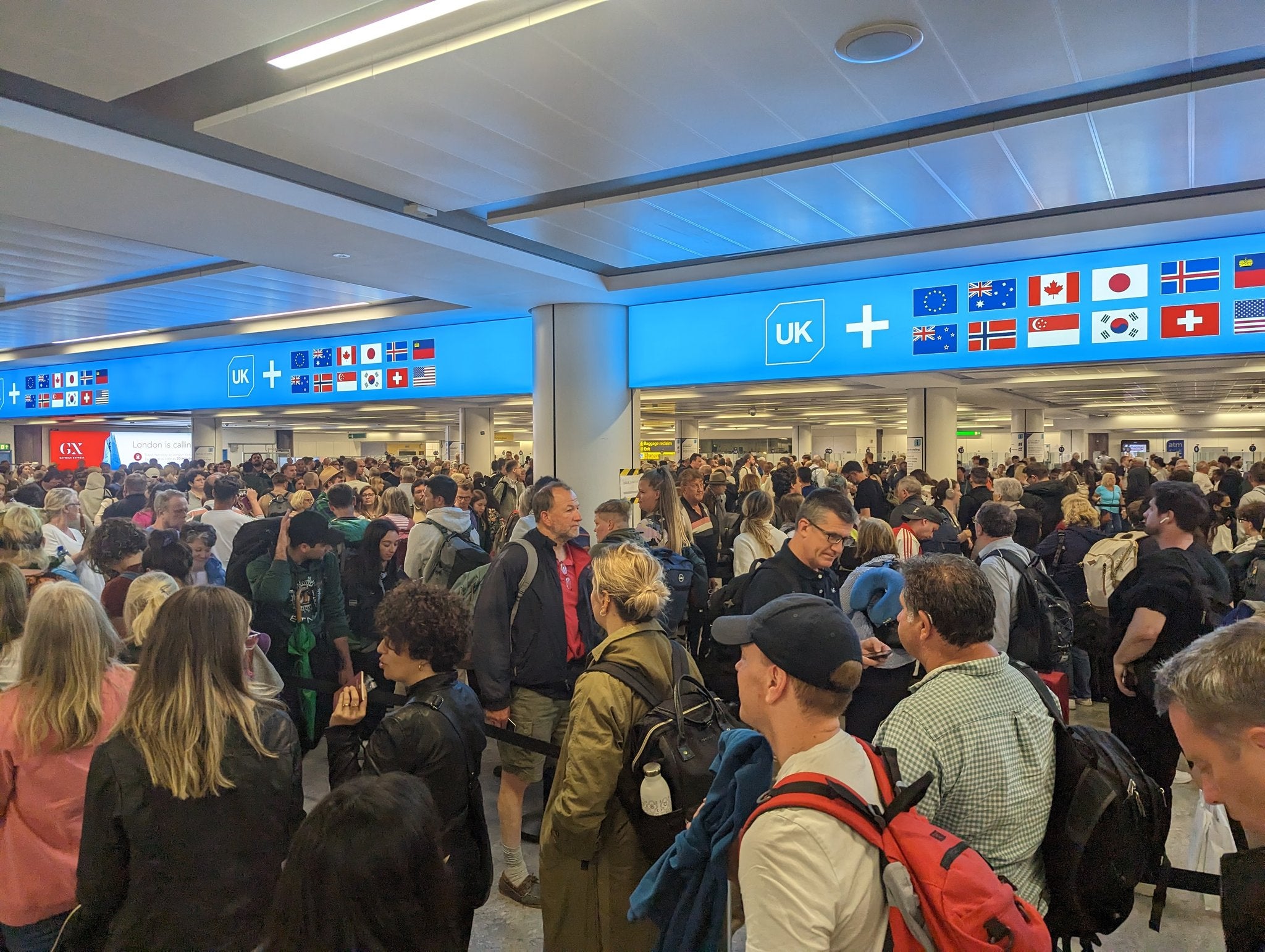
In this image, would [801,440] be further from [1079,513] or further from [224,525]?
[224,525]

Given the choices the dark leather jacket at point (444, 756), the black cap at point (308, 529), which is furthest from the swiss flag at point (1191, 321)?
the black cap at point (308, 529)

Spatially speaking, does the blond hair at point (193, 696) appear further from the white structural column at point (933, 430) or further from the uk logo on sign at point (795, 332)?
the white structural column at point (933, 430)

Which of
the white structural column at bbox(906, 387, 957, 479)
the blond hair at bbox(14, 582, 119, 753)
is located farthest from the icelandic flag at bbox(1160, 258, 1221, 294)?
the white structural column at bbox(906, 387, 957, 479)

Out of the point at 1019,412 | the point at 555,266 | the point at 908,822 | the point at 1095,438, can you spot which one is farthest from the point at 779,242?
the point at 1095,438

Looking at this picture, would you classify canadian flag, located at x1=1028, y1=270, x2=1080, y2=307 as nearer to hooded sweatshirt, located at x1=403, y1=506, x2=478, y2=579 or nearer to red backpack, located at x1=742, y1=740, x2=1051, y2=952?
hooded sweatshirt, located at x1=403, y1=506, x2=478, y2=579

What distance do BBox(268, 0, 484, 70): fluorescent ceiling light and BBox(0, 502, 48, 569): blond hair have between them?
2833mm

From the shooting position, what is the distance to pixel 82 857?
200cm

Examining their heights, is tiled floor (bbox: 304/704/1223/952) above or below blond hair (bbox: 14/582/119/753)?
below

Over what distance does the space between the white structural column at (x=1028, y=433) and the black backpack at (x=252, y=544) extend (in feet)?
78.1

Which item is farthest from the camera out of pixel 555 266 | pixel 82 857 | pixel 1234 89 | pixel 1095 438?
pixel 1095 438

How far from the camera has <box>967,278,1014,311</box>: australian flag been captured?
259 inches

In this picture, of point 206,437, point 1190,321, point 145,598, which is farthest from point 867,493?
point 206,437

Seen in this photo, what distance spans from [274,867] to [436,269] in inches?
218

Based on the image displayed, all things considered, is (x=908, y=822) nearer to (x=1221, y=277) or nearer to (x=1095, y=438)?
(x=1221, y=277)
